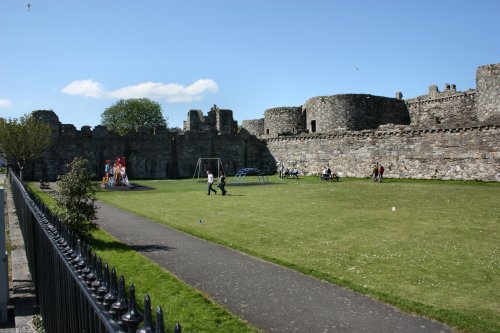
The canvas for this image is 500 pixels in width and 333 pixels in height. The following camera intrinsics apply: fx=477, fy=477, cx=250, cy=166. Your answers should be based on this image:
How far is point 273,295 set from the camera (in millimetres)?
7844

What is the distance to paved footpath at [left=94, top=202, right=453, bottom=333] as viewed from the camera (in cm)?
647

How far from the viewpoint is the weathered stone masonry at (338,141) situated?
3469 cm

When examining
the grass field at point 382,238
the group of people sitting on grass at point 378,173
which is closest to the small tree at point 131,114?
the group of people sitting on grass at point 378,173

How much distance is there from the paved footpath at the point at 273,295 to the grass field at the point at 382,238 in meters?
0.43

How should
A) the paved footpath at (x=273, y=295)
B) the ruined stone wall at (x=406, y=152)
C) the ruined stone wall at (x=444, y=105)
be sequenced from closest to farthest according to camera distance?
the paved footpath at (x=273, y=295) → the ruined stone wall at (x=406, y=152) → the ruined stone wall at (x=444, y=105)

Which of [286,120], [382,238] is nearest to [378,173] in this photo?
[286,120]

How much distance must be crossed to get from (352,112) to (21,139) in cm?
3108

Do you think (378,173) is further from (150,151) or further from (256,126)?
(256,126)

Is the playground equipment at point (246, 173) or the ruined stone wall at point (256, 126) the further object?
the ruined stone wall at point (256, 126)

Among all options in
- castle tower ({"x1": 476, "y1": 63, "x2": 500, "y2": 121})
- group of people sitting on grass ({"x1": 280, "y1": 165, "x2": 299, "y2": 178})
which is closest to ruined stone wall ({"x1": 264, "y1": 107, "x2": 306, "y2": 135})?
group of people sitting on grass ({"x1": 280, "y1": 165, "x2": 299, "y2": 178})

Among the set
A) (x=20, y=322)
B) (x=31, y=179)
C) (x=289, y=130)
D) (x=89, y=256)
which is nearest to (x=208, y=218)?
(x=20, y=322)

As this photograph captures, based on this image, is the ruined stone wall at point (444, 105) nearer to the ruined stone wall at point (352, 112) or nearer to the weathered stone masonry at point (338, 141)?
the weathered stone masonry at point (338, 141)

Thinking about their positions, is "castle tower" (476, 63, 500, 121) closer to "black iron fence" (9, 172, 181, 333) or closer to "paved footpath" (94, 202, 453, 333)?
"paved footpath" (94, 202, 453, 333)

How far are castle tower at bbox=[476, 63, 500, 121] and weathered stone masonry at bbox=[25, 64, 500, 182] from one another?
3.1 inches
